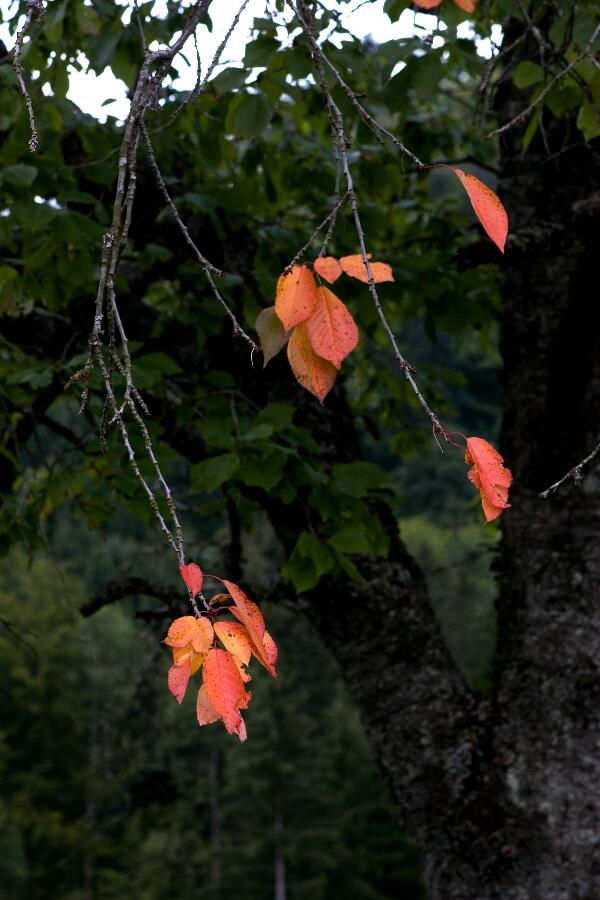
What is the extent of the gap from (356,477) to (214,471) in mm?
442

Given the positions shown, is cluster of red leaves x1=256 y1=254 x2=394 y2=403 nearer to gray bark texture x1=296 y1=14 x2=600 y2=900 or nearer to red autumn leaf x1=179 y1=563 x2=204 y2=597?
red autumn leaf x1=179 y1=563 x2=204 y2=597

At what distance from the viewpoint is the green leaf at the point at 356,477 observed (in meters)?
2.86

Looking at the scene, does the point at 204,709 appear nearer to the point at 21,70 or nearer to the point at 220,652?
the point at 220,652

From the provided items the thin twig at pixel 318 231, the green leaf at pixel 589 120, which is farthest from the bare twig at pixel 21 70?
the green leaf at pixel 589 120

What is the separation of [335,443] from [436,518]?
6189 centimetres

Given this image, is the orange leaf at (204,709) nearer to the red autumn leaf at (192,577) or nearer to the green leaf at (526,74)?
the red autumn leaf at (192,577)

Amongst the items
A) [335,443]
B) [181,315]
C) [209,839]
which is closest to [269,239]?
[181,315]

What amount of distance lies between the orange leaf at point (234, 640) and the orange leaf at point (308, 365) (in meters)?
0.35

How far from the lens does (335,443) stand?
345 centimetres

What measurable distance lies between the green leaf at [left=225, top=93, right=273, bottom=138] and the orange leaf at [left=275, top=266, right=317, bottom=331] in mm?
1331

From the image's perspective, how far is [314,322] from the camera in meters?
1.41

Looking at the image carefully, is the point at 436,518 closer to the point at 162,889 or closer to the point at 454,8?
the point at 162,889

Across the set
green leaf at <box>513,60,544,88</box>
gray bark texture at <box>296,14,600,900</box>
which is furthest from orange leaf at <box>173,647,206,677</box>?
green leaf at <box>513,60,544,88</box>

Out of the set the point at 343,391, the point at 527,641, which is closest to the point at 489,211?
the point at 527,641
